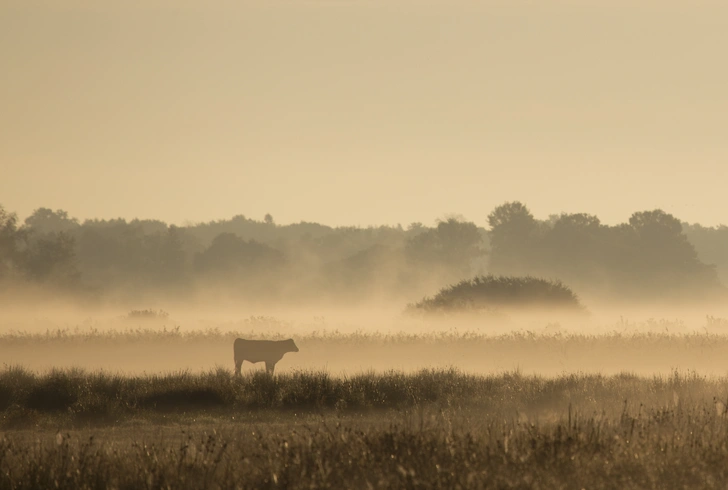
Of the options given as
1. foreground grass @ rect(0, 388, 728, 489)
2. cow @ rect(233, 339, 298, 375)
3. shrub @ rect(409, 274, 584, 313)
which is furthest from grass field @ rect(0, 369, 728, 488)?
shrub @ rect(409, 274, 584, 313)

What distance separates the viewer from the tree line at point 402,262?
85.3 meters

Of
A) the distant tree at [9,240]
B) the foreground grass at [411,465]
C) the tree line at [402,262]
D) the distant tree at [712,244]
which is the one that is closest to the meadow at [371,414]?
the foreground grass at [411,465]

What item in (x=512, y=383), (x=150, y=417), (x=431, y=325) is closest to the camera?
(x=150, y=417)

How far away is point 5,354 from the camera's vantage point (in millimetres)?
37156

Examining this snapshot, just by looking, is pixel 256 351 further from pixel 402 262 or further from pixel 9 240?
pixel 402 262

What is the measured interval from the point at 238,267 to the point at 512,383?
271 feet

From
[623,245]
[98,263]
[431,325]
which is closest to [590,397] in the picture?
[431,325]

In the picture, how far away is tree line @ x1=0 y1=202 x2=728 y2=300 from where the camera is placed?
280ft

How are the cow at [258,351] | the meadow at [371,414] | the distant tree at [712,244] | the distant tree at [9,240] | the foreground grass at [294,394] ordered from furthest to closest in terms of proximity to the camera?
the distant tree at [712,244], the distant tree at [9,240], the cow at [258,351], the foreground grass at [294,394], the meadow at [371,414]

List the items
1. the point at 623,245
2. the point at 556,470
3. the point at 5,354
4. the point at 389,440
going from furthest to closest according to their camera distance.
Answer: the point at 623,245 → the point at 5,354 → the point at 389,440 → the point at 556,470

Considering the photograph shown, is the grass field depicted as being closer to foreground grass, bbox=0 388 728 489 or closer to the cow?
foreground grass, bbox=0 388 728 489

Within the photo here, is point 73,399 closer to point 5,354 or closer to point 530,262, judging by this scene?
point 5,354

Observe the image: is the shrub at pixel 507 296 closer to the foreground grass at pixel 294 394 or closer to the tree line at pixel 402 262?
the foreground grass at pixel 294 394

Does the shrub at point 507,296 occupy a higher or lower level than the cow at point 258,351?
higher
